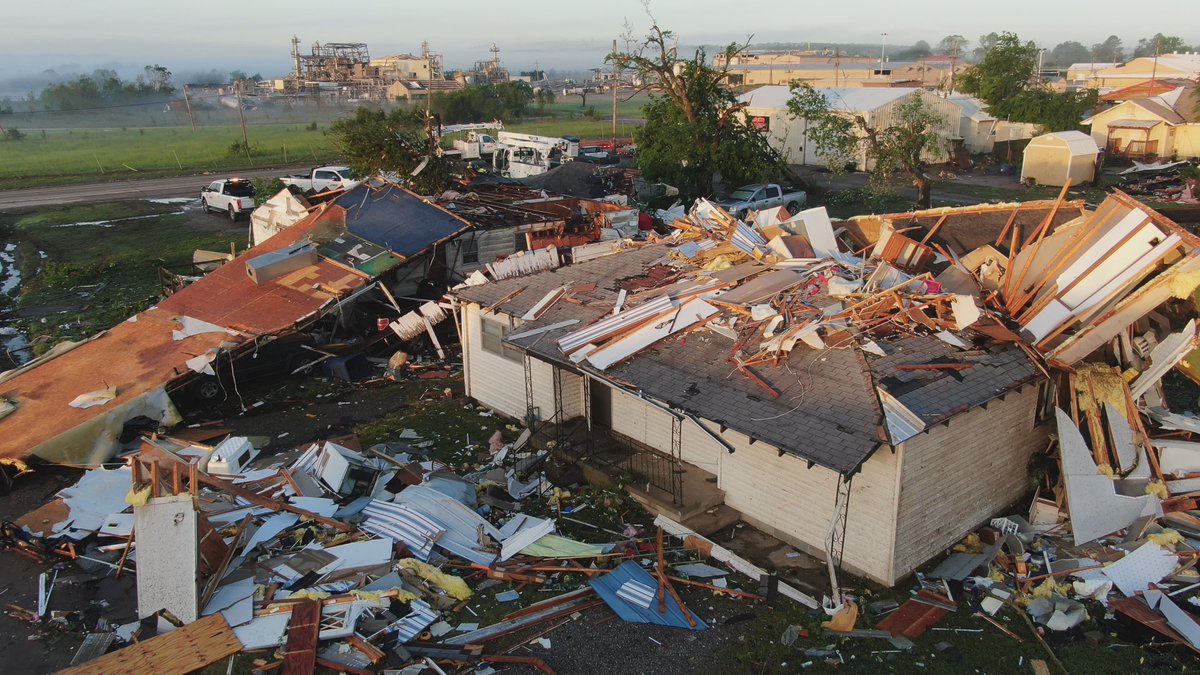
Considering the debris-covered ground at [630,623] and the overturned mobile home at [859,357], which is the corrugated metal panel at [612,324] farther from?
the debris-covered ground at [630,623]

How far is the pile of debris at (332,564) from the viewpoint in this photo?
27.7 feet

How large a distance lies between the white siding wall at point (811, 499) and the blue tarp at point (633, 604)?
1.95 meters

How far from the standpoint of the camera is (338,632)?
333 inches

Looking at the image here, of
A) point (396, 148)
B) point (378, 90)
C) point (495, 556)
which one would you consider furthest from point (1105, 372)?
point (378, 90)

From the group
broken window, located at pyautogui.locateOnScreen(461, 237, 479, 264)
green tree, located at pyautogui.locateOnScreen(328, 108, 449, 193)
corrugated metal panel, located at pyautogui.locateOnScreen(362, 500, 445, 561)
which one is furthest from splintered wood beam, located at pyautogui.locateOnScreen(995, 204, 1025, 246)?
green tree, located at pyautogui.locateOnScreen(328, 108, 449, 193)

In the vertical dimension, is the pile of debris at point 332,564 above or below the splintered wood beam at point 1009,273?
below

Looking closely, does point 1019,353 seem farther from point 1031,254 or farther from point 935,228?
point 935,228

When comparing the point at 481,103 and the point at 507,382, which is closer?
the point at 507,382

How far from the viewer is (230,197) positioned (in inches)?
1315

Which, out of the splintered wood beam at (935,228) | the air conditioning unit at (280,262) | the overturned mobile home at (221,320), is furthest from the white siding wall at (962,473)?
the air conditioning unit at (280,262)

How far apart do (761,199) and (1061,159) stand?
53.6ft

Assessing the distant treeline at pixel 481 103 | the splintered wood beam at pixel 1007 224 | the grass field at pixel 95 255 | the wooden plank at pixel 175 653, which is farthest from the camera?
the distant treeline at pixel 481 103

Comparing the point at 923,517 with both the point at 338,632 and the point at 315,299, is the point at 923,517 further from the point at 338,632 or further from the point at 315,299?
the point at 315,299

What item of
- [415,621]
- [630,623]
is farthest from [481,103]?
[630,623]
